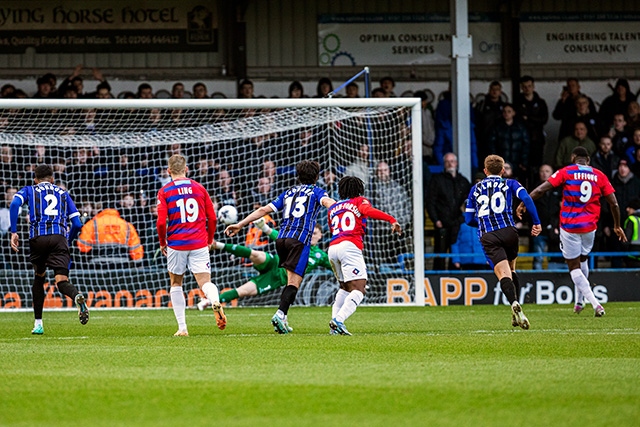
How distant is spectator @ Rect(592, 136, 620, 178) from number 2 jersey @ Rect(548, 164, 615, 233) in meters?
5.63

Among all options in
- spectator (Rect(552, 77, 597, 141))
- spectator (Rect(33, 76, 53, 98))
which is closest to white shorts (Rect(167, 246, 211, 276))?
spectator (Rect(33, 76, 53, 98))

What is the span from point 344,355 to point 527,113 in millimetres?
12137

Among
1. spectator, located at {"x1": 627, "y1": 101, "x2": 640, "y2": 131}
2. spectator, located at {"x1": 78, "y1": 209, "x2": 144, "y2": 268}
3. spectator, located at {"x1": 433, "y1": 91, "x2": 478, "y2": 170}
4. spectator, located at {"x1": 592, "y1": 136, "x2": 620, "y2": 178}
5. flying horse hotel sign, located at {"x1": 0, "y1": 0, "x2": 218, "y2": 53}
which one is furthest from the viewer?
flying horse hotel sign, located at {"x1": 0, "y1": 0, "x2": 218, "y2": 53}

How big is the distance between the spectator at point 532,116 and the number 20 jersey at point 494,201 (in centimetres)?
832

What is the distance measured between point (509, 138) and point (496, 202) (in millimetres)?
7933

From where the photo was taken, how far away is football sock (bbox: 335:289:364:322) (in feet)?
34.5

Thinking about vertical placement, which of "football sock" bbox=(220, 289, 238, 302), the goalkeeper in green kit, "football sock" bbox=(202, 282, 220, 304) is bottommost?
"football sock" bbox=(220, 289, 238, 302)

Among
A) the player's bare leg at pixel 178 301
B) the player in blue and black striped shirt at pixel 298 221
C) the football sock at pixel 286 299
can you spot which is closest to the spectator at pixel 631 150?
the player in blue and black striped shirt at pixel 298 221

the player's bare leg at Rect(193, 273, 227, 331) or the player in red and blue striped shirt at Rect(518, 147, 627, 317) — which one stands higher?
the player in red and blue striped shirt at Rect(518, 147, 627, 317)

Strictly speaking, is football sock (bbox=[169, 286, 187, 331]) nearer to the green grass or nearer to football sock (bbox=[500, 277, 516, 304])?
the green grass

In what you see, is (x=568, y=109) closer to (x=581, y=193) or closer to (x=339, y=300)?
(x=581, y=193)

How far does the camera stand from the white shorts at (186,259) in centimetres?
1077

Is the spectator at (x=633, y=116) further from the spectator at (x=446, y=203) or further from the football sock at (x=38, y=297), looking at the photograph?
the football sock at (x=38, y=297)

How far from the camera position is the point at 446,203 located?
1736cm
